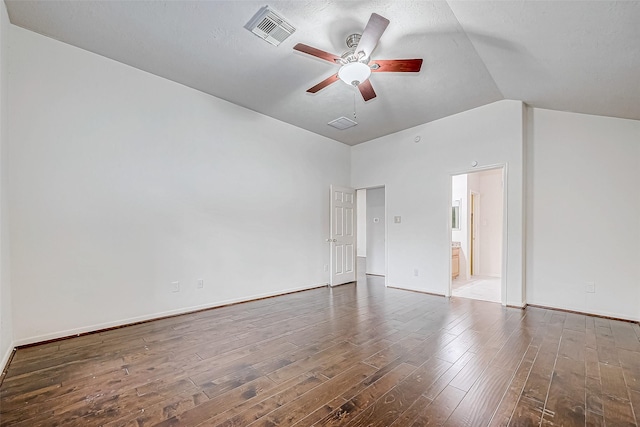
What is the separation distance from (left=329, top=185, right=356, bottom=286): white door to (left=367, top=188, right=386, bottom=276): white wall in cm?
92

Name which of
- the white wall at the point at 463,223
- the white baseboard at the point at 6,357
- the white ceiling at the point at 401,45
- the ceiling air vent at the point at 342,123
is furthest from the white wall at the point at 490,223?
the white baseboard at the point at 6,357

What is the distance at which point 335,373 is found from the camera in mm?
2213

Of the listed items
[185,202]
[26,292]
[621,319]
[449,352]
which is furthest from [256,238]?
[621,319]

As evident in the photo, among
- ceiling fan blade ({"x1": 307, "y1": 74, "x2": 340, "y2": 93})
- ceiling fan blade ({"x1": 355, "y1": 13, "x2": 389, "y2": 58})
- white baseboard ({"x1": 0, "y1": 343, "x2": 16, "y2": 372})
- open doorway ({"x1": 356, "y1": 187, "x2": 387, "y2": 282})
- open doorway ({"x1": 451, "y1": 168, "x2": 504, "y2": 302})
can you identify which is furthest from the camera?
open doorway ({"x1": 356, "y1": 187, "x2": 387, "y2": 282})

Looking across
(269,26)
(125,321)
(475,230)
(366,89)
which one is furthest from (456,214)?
(125,321)

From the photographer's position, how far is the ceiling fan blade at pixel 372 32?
2.06 m

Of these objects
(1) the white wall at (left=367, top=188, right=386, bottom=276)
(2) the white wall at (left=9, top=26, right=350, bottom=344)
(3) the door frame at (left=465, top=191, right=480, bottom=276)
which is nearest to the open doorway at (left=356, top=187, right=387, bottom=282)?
(1) the white wall at (left=367, top=188, right=386, bottom=276)

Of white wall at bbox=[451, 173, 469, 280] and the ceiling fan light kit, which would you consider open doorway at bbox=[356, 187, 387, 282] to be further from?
the ceiling fan light kit

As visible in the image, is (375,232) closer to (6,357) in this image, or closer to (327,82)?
(327,82)

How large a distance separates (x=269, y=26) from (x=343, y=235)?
13.6 ft

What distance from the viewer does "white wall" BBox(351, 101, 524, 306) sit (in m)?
4.04

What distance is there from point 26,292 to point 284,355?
8.62ft

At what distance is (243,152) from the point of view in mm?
4410

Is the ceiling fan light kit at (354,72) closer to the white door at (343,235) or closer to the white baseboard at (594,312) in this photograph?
the white door at (343,235)
